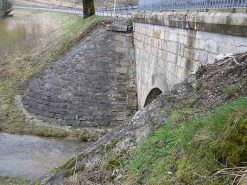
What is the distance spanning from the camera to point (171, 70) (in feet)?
22.3

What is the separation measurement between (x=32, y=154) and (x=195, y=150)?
31.4 ft

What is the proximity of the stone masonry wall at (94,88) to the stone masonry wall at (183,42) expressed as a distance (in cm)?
283

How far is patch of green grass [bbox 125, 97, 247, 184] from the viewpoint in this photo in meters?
2.14

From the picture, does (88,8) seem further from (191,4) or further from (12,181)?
(191,4)

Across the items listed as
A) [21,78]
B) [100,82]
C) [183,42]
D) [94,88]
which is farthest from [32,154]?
[21,78]

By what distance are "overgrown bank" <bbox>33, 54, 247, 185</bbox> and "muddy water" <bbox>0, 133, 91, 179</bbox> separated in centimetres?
637

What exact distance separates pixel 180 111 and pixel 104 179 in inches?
47.4

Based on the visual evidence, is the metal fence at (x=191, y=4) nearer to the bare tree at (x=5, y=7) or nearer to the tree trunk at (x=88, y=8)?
the tree trunk at (x=88, y=8)

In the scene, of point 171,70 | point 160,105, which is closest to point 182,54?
point 171,70

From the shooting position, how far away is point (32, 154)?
421 inches

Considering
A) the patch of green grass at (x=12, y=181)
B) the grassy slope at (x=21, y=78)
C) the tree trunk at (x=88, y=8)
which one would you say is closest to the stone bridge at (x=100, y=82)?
the grassy slope at (x=21, y=78)

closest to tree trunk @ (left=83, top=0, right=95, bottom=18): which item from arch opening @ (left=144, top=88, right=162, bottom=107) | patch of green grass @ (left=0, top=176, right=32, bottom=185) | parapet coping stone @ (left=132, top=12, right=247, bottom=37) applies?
arch opening @ (left=144, top=88, right=162, bottom=107)

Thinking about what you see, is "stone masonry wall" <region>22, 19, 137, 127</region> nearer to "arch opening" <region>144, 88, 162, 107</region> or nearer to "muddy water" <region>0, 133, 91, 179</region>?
"muddy water" <region>0, 133, 91, 179</region>

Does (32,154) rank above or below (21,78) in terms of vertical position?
below
